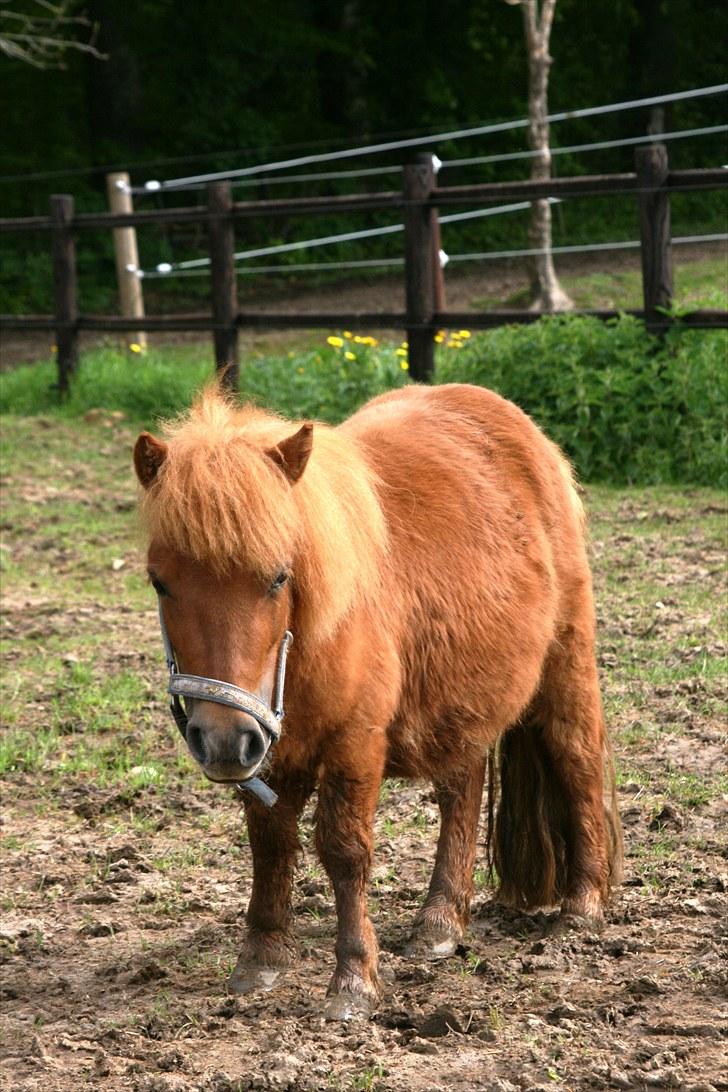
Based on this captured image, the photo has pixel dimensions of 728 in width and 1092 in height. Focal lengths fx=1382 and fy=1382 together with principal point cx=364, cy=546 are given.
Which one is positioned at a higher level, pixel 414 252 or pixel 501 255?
pixel 501 255

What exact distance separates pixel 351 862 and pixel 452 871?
575 millimetres

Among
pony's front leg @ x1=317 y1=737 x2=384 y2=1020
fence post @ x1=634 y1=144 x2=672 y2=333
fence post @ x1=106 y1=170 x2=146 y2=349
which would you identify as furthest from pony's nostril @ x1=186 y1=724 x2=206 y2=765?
fence post @ x1=106 y1=170 x2=146 y2=349

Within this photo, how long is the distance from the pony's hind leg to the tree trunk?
8.61m

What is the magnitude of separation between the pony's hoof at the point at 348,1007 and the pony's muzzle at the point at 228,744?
26.9 inches

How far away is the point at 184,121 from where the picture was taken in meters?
22.1

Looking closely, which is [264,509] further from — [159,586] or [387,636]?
[387,636]

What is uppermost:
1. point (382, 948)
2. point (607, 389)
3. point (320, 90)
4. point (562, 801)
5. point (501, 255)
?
point (320, 90)

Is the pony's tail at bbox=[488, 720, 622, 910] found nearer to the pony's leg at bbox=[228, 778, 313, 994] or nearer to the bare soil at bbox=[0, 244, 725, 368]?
the pony's leg at bbox=[228, 778, 313, 994]

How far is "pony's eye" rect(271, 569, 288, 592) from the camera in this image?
2.78 metres

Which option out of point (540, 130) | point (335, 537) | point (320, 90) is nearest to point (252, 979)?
point (335, 537)

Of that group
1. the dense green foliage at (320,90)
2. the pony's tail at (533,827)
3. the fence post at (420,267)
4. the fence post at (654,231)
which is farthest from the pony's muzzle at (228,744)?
the dense green foliage at (320,90)

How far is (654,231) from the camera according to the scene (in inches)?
321

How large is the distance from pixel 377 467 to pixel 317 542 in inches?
22.6

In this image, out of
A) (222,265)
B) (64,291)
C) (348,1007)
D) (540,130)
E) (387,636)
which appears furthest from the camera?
(540,130)
